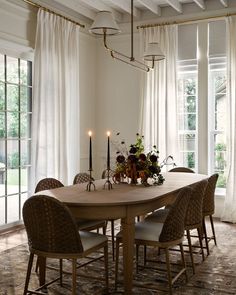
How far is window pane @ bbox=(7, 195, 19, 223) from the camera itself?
5.41 metres

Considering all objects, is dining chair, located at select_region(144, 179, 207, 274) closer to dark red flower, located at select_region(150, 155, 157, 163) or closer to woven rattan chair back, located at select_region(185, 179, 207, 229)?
woven rattan chair back, located at select_region(185, 179, 207, 229)

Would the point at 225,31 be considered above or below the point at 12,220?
above

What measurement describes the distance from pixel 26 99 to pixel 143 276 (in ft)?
10.1

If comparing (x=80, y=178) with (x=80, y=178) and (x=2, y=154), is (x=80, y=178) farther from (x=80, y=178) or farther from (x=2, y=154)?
(x=2, y=154)

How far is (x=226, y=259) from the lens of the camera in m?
4.20

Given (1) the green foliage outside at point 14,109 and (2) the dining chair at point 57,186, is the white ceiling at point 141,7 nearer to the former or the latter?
(1) the green foliage outside at point 14,109

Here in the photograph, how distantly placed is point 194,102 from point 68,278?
3730 mm

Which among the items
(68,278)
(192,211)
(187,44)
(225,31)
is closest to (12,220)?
(68,278)

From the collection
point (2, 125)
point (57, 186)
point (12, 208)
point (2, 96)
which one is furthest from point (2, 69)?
point (57, 186)

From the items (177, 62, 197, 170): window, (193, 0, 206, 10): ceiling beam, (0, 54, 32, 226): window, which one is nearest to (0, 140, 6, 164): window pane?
(0, 54, 32, 226): window

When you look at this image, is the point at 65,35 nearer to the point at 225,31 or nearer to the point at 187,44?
the point at 187,44

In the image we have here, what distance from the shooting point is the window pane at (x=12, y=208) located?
5414 mm

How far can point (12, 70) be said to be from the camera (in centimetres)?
545

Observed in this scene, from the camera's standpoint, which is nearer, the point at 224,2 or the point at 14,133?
the point at 14,133
